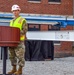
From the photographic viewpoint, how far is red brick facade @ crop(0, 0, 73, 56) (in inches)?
1329

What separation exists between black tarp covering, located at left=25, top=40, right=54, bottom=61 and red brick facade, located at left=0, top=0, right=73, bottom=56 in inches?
442

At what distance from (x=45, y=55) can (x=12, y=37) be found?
12.1 metres

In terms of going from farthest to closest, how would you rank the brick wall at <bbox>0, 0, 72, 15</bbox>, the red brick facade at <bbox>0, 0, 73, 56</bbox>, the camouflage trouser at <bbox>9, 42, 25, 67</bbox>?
1. the brick wall at <bbox>0, 0, 72, 15</bbox>
2. the red brick facade at <bbox>0, 0, 73, 56</bbox>
3. the camouflage trouser at <bbox>9, 42, 25, 67</bbox>

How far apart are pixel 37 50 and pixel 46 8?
1308cm

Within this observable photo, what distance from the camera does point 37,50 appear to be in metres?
22.1

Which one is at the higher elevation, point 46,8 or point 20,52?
point 46,8

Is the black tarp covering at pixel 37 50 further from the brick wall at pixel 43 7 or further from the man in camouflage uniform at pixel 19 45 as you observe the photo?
the brick wall at pixel 43 7

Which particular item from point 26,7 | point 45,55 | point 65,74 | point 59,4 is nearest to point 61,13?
point 59,4

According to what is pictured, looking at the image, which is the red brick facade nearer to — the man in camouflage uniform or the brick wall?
the brick wall

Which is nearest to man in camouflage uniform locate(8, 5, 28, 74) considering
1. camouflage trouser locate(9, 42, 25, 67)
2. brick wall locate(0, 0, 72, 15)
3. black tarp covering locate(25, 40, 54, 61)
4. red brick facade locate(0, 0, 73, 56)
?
camouflage trouser locate(9, 42, 25, 67)

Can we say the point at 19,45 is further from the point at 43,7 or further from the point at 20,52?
the point at 43,7

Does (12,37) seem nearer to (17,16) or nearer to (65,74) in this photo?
(17,16)

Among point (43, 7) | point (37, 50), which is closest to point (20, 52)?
point (37, 50)

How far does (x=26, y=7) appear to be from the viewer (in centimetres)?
3412
